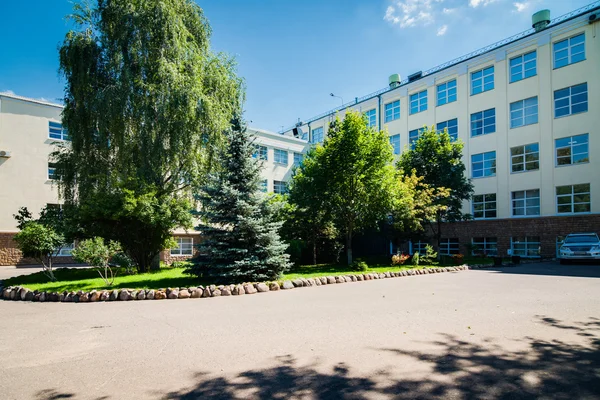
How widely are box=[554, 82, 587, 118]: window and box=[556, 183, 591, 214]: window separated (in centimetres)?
516

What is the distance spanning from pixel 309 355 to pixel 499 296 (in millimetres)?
6763

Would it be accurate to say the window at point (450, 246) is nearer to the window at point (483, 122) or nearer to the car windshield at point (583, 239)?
the window at point (483, 122)

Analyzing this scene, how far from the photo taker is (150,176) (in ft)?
53.2

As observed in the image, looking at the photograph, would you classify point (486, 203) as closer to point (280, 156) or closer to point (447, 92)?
point (447, 92)

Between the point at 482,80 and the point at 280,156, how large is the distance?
64.2 ft

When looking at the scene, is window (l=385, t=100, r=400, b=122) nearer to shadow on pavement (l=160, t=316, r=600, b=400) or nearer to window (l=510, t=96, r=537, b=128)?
window (l=510, t=96, r=537, b=128)

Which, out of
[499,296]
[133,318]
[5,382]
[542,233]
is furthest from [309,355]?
[542,233]

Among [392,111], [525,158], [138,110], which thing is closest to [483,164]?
[525,158]

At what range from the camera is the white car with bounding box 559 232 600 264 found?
66.7 ft

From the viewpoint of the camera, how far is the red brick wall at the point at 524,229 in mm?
25086

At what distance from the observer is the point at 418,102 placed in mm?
36062

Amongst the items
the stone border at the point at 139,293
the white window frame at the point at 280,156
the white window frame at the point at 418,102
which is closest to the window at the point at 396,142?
the white window frame at the point at 418,102

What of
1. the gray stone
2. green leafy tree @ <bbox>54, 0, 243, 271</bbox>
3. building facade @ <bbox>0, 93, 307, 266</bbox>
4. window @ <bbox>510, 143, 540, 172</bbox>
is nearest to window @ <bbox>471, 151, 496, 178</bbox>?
window @ <bbox>510, 143, 540, 172</bbox>

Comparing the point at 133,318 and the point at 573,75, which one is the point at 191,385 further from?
the point at 573,75
